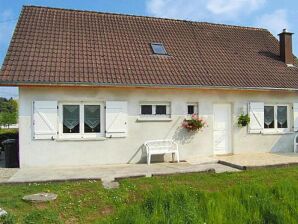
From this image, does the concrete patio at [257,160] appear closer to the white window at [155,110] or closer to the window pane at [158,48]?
the white window at [155,110]

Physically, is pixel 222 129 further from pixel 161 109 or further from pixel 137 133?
pixel 137 133

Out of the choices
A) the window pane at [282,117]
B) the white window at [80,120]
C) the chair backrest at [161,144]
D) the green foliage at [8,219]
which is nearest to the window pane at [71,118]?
the white window at [80,120]

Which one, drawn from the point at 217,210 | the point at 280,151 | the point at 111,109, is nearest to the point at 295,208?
the point at 217,210

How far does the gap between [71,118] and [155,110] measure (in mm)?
3022

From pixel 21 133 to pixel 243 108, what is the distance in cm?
838

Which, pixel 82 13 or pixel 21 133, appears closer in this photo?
pixel 21 133

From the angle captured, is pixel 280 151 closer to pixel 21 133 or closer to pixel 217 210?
pixel 217 210

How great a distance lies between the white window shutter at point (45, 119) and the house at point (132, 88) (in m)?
0.03

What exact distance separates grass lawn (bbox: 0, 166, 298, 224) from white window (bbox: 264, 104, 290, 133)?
593 centimetres

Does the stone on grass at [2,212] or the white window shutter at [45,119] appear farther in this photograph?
the white window shutter at [45,119]

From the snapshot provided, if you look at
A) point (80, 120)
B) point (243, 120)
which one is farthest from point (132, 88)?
point (243, 120)

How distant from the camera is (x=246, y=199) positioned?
21.5 feet

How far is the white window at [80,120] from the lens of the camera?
10831mm

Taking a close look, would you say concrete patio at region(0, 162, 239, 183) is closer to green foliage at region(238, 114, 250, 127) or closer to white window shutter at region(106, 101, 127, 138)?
white window shutter at region(106, 101, 127, 138)
